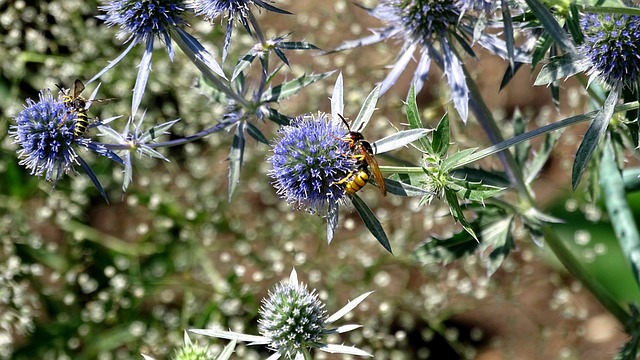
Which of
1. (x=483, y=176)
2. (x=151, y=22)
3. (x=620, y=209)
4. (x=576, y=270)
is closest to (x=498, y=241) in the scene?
(x=483, y=176)

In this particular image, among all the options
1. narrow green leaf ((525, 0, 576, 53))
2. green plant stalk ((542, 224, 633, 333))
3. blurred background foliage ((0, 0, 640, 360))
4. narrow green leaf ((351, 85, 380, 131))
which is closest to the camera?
narrow green leaf ((525, 0, 576, 53))

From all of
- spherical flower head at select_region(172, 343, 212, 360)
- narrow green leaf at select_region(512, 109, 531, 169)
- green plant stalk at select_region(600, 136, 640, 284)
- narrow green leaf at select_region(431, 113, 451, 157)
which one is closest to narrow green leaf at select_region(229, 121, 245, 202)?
spherical flower head at select_region(172, 343, 212, 360)

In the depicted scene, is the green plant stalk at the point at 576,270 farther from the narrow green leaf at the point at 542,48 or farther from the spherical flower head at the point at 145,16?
the spherical flower head at the point at 145,16

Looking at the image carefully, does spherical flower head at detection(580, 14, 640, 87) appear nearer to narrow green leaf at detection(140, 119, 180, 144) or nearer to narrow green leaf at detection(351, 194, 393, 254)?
narrow green leaf at detection(351, 194, 393, 254)

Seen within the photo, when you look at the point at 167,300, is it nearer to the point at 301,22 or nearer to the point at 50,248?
the point at 50,248

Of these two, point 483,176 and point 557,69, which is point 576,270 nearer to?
point 483,176
